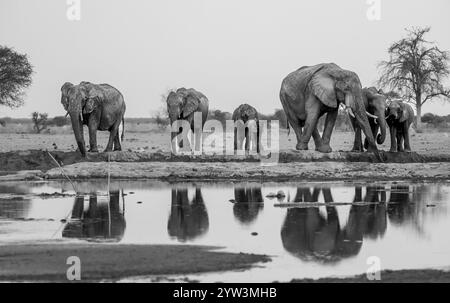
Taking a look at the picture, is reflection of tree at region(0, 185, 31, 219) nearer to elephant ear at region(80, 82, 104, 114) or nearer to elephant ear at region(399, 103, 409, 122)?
elephant ear at region(80, 82, 104, 114)

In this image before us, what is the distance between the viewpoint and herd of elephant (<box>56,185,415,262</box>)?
1506 cm

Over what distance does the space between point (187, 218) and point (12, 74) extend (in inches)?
1545

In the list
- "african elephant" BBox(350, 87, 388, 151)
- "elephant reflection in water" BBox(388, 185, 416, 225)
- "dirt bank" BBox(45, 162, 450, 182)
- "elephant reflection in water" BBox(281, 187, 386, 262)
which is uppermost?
"african elephant" BBox(350, 87, 388, 151)

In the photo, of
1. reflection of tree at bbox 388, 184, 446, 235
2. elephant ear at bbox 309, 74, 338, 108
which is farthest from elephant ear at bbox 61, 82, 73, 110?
reflection of tree at bbox 388, 184, 446, 235

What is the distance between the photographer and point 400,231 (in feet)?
54.6

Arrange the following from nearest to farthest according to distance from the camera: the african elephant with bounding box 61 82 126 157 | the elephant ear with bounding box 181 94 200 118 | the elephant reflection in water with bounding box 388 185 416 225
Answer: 1. the elephant reflection in water with bounding box 388 185 416 225
2. the african elephant with bounding box 61 82 126 157
3. the elephant ear with bounding box 181 94 200 118

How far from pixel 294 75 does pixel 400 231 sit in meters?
20.0

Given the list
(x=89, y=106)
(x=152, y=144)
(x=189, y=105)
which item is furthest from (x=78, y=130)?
(x=152, y=144)

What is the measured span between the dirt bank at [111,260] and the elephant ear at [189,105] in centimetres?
2304

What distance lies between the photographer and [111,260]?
13414mm

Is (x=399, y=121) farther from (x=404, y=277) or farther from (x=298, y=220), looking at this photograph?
(x=404, y=277)

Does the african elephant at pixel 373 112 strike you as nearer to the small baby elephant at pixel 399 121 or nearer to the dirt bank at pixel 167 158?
the small baby elephant at pixel 399 121

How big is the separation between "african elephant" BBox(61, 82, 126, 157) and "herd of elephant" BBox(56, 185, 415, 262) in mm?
9339
